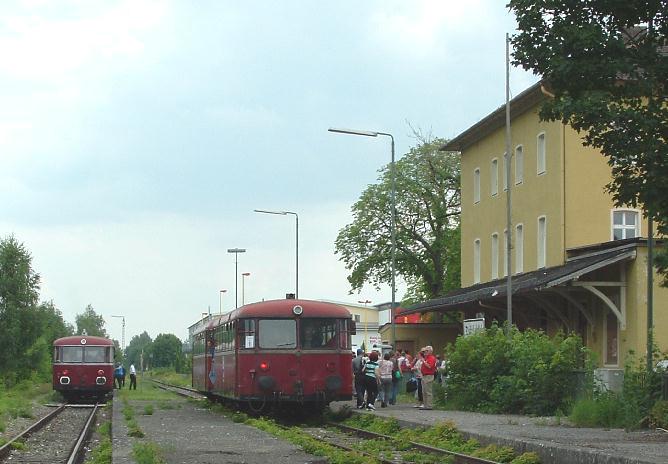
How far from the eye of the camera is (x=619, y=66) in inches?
698

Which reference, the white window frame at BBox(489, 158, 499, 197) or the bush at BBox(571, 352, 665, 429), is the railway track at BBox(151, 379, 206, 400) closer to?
the white window frame at BBox(489, 158, 499, 197)

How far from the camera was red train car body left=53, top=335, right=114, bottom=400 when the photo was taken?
4525 centimetres

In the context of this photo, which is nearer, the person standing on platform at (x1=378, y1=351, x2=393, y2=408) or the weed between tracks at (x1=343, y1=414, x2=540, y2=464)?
the weed between tracks at (x1=343, y1=414, x2=540, y2=464)

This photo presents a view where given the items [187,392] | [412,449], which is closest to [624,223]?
[412,449]

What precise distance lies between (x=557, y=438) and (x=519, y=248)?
2654cm

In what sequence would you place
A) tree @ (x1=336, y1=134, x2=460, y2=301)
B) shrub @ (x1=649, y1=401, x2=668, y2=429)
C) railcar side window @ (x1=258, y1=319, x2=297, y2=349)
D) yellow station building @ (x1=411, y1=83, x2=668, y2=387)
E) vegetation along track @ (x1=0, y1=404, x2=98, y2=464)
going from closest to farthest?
1. vegetation along track @ (x1=0, y1=404, x2=98, y2=464)
2. shrub @ (x1=649, y1=401, x2=668, y2=429)
3. railcar side window @ (x1=258, y1=319, x2=297, y2=349)
4. yellow station building @ (x1=411, y1=83, x2=668, y2=387)
5. tree @ (x1=336, y1=134, x2=460, y2=301)

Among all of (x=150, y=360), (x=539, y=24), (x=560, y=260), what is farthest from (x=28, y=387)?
(x=150, y=360)

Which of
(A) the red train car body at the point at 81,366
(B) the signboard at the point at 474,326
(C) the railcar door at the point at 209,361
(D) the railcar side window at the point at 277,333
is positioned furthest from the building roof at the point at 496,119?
(A) the red train car body at the point at 81,366

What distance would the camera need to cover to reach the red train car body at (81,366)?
4525 cm

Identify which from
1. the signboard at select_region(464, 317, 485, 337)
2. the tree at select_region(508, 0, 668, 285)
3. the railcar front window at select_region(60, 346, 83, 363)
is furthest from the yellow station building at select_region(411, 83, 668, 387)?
the tree at select_region(508, 0, 668, 285)

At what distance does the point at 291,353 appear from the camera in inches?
1100

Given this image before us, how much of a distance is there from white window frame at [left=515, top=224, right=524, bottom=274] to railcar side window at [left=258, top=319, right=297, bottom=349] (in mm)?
18962

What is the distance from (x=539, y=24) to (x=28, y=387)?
2038 inches

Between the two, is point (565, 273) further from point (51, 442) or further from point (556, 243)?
point (51, 442)
